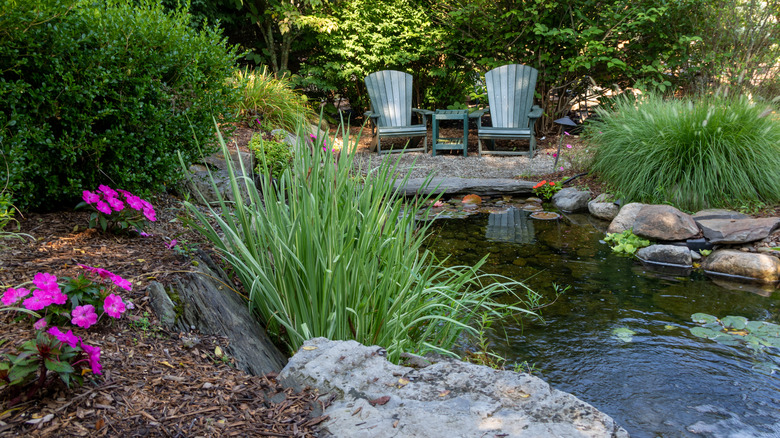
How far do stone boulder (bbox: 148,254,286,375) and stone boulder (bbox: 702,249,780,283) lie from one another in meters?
3.14

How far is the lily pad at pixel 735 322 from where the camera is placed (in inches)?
107

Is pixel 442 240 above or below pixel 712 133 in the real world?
below

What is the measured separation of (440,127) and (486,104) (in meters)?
0.94

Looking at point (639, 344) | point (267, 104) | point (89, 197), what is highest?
point (267, 104)

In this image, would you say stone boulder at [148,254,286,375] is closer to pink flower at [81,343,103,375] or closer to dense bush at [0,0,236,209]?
pink flower at [81,343,103,375]

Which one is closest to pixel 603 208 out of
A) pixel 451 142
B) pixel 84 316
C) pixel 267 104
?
pixel 451 142

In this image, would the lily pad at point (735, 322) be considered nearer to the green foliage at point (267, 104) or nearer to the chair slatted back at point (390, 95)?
the green foliage at point (267, 104)

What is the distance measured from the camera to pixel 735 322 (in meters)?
2.75

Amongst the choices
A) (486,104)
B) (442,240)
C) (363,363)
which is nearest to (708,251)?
(442,240)

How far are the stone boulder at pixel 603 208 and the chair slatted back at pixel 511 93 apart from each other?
2.59m

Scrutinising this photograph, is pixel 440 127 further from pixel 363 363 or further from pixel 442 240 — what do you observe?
pixel 363 363

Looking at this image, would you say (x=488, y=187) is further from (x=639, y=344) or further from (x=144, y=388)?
(x=144, y=388)

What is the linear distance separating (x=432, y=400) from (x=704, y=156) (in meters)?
3.97

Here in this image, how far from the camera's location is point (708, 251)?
379 centimetres
